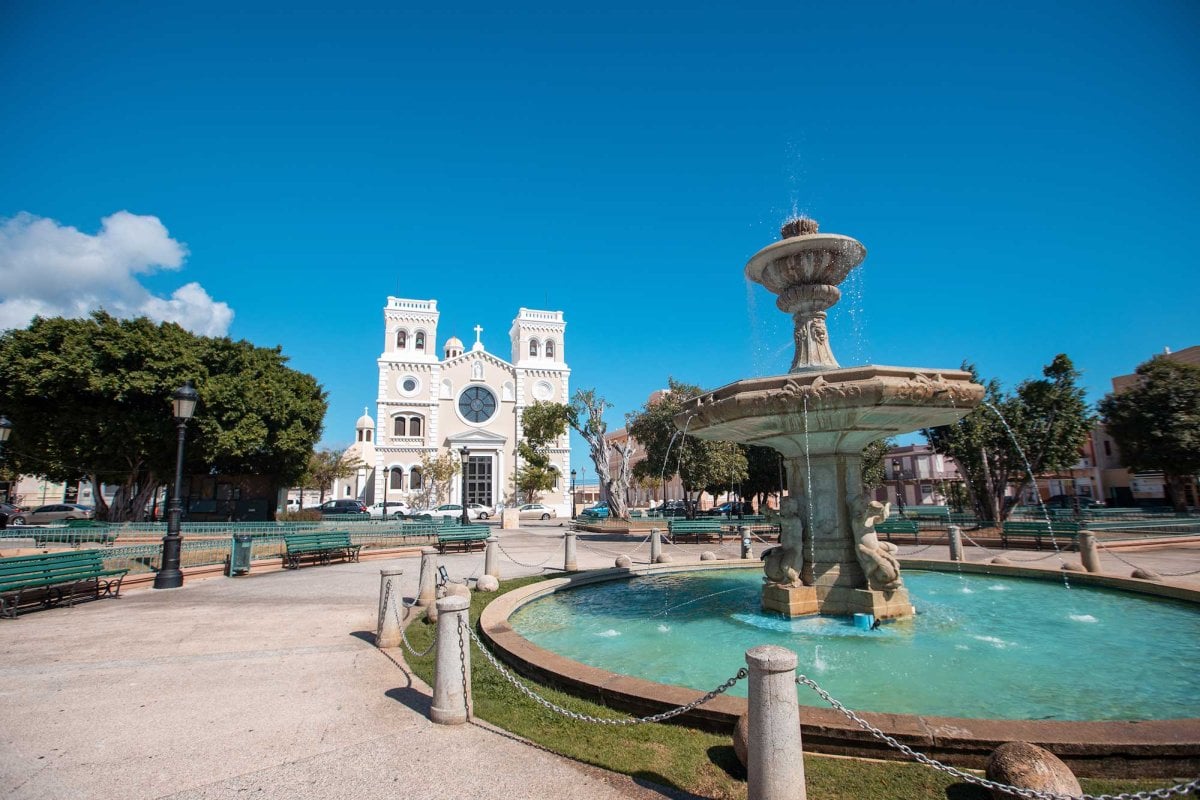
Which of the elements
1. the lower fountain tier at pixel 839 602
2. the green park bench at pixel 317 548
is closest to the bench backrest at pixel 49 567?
the green park bench at pixel 317 548

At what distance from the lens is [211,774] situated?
3713 millimetres

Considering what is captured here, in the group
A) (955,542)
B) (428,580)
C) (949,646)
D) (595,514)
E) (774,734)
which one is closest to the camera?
(774,734)

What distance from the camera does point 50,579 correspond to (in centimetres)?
905

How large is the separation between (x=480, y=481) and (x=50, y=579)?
4334 cm

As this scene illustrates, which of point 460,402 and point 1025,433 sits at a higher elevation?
point 460,402

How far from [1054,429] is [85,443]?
39497 mm

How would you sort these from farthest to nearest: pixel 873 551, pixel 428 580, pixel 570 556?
pixel 570 556, pixel 428 580, pixel 873 551

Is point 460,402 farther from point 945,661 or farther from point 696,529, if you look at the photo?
point 945,661

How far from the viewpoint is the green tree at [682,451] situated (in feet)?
99.0

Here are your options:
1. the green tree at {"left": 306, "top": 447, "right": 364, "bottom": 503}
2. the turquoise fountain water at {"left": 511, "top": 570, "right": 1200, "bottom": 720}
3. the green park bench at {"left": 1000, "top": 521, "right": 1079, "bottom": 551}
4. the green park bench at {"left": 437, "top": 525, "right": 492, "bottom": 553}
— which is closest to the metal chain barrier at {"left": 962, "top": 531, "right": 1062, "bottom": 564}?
the green park bench at {"left": 1000, "top": 521, "right": 1079, "bottom": 551}

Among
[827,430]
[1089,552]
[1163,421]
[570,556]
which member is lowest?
[570,556]

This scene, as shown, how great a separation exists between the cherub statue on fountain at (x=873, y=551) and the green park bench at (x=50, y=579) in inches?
477

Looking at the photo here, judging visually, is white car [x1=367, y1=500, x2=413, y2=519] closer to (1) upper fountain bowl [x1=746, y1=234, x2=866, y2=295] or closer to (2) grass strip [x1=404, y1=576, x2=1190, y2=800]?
(1) upper fountain bowl [x1=746, y1=234, x2=866, y2=295]

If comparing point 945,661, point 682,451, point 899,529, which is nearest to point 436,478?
point 682,451
